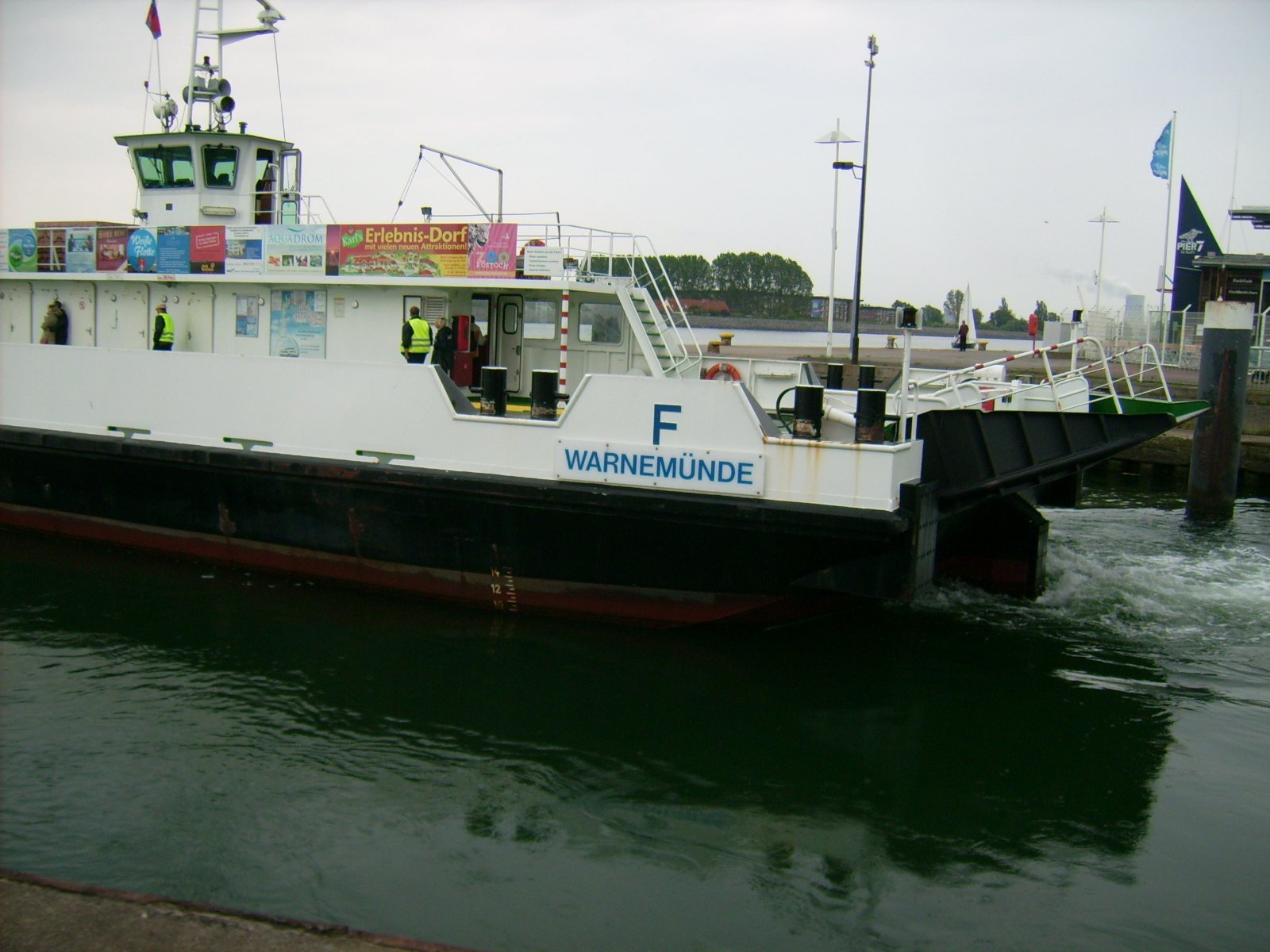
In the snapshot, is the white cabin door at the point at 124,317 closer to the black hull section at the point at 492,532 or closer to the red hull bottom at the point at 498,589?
the black hull section at the point at 492,532

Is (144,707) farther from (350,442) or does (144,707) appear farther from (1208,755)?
(1208,755)

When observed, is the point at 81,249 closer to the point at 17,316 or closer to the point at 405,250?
the point at 17,316

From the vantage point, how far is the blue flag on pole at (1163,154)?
32812 millimetres

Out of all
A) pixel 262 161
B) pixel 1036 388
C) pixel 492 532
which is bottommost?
pixel 492 532

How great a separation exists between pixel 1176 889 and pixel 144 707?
20.4 ft

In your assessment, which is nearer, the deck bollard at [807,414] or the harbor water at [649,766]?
the harbor water at [649,766]

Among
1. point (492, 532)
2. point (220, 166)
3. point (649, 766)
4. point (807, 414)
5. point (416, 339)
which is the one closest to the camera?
point (649, 766)

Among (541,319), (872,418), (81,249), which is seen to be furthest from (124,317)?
(872,418)

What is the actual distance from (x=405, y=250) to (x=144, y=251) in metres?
3.25

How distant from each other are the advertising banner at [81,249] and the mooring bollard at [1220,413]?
14.0 m

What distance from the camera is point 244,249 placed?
1094 cm

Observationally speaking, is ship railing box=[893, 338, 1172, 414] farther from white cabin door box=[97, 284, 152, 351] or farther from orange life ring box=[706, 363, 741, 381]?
white cabin door box=[97, 284, 152, 351]

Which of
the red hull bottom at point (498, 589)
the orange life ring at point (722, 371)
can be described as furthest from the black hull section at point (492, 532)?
the orange life ring at point (722, 371)

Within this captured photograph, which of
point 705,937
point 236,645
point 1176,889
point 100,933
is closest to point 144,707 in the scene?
point 236,645
